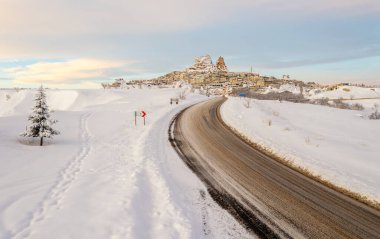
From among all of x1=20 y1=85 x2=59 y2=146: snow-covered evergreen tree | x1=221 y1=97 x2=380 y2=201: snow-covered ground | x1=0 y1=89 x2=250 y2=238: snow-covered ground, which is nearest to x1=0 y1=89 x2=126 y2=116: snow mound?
x1=221 y1=97 x2=380 y2=201: snow-covered ground

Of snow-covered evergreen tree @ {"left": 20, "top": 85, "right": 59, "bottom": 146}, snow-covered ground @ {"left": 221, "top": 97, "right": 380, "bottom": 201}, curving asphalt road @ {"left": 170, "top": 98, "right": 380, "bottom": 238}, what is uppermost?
snow-covered evergreen tree @ {"left": 20, "top": 85, "right": 59, "bottom": 146}

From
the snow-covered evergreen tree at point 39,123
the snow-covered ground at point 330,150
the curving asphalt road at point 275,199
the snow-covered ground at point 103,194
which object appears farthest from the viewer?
the snow-covered evergreen tree at point 39,123

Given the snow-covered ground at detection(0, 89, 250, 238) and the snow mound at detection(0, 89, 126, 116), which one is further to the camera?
the snow mound at detection(0, 89, 126, 116)

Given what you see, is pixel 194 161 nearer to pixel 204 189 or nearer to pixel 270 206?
pixel 204 189

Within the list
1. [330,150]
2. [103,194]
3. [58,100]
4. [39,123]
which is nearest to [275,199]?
[103,194]

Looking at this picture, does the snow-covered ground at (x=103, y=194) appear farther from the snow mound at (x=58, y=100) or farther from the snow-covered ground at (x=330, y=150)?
the snow mound at (x=58, y=100)

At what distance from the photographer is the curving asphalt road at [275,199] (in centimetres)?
774

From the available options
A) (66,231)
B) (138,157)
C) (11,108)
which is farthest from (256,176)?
(11,108)

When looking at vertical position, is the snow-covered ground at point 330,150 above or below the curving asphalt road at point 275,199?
above

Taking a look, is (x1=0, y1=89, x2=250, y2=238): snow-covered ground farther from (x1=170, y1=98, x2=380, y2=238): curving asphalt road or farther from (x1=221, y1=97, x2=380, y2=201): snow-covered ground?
(x1=221, y1=97, x2=380, y2=201): snow-covered ground

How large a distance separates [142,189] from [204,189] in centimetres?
194

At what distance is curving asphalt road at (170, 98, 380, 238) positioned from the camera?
25.4 ft

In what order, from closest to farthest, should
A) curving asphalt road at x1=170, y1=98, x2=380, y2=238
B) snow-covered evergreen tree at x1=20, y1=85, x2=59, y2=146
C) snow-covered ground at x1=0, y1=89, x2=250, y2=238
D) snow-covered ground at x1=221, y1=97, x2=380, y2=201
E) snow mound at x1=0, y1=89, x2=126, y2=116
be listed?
snow-covered ground at x1=0, y1=89, x2=250, y2=238, curving asphalt road at x1=170, y1=98, x2=380, y2=238, snow-covered ground at x1=221, y1=97, x2=380, y2=201, snow-covered evergreen tree at x1=20, y1=85, x2=59, y2=146, snow mound at x1=0, y1=89, x2=126, y2=116

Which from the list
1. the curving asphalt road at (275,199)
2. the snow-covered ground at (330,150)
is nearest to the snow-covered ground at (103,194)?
the curving asphalt road at (275,199)
